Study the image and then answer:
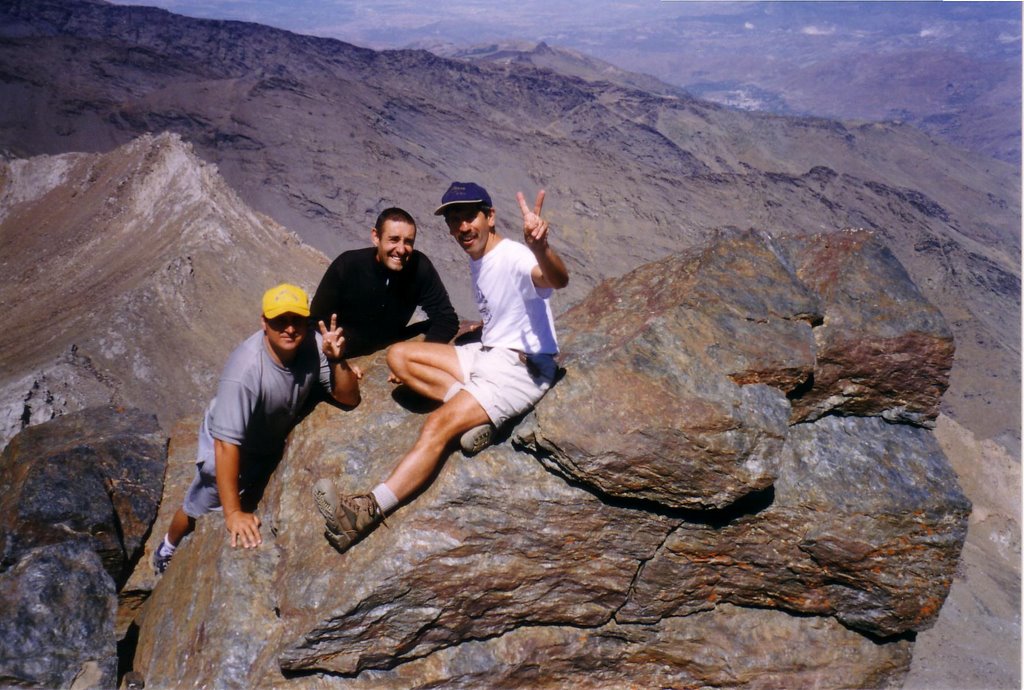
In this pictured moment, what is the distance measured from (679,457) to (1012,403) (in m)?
28.0

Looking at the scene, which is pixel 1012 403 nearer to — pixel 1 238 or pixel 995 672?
pixel 995 672

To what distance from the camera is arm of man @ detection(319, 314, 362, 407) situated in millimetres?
3680

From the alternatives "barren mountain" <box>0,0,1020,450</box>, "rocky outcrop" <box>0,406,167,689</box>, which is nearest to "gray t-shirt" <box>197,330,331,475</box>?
"rocky outcrop" <box>0,406,167,689</box>

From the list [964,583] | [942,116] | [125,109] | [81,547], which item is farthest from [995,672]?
[942,116]

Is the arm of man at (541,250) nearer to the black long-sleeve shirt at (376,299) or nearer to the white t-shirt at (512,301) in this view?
the white t-shirt at (512,301)

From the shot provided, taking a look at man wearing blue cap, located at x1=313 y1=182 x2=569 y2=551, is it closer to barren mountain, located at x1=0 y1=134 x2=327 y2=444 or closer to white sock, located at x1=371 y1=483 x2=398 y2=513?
white sock, located at x1=371 y1=483 x2=398 y2=513

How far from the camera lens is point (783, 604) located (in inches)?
153

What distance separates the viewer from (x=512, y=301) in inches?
145

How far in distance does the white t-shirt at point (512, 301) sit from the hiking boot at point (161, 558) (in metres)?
2.70

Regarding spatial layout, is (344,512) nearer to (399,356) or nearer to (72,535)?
(399,356)

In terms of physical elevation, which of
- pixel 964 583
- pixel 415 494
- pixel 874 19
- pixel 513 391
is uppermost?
pixel 874 19

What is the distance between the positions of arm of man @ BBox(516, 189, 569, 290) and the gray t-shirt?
144cm

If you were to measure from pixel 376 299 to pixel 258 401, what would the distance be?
48.3 inches

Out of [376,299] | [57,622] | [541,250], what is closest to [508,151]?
[376,299]
